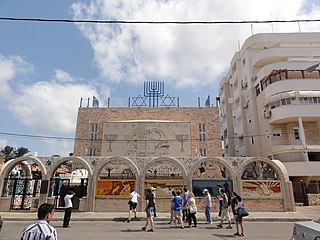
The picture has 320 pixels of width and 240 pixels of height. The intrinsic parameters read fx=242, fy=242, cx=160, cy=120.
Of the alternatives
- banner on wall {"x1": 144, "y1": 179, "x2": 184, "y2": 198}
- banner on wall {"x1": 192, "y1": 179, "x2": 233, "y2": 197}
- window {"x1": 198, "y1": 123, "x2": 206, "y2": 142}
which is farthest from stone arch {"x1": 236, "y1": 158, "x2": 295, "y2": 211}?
window {"x1": 198, "y1": 123, "x2": 206, "y2": 142}

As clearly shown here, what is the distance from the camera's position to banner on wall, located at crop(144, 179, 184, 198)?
16266mm

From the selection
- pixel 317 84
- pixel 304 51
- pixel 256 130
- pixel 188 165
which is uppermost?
pixel 304 51

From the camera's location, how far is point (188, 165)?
16812mm

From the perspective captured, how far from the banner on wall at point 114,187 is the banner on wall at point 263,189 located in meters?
7.74

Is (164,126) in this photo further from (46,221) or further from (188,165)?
(46,221)

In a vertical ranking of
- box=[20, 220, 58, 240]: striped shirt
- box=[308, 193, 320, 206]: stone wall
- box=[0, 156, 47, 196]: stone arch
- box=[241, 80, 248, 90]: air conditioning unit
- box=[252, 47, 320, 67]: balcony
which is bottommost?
box=[308, 193, 320, 206]: stone wall

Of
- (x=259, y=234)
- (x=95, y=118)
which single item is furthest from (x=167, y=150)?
(x=259, y=234)

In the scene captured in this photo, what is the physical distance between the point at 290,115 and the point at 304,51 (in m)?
8.81

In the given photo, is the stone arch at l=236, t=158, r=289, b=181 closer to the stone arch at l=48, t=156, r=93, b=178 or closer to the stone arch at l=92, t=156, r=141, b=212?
the stone arch at l=92, t=156, r=141, b=212

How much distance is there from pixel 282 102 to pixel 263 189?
12.4m

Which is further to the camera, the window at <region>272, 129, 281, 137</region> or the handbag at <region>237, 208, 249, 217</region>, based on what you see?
the window at <region>272, 129, 281, 137</region>

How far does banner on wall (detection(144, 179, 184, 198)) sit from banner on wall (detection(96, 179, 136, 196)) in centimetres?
124

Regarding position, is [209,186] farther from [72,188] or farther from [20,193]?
[20,193]

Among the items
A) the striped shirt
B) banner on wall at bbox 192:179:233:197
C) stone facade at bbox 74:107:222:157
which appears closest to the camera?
the striped shirt
